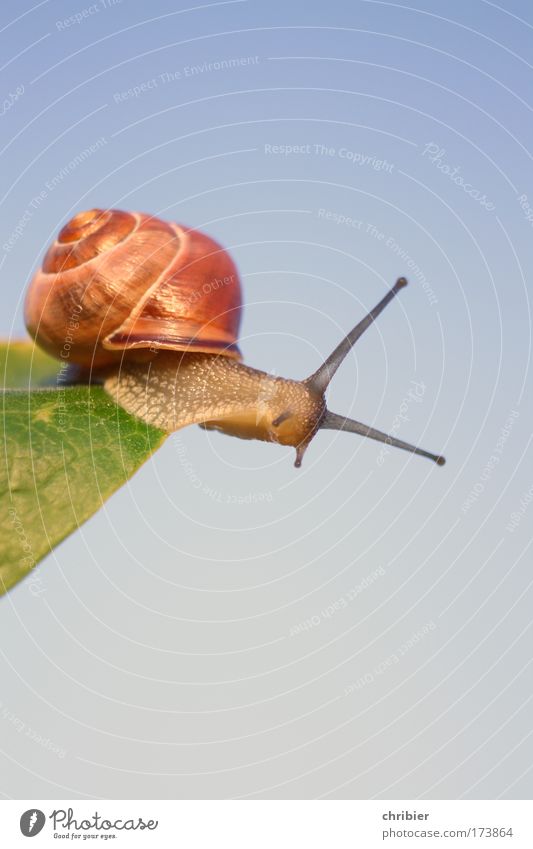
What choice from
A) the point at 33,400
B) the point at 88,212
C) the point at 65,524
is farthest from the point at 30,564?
the point at 88,212

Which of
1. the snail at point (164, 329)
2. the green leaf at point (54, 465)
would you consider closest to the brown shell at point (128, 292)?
the snail at point (164, 329)

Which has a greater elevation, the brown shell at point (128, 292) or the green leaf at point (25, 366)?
the brown shell at point (128, 292)

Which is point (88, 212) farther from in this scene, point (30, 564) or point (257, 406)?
point (30, 564)

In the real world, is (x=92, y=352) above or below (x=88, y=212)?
below

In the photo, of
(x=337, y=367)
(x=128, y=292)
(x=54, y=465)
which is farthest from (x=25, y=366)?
(x=337, y=367)

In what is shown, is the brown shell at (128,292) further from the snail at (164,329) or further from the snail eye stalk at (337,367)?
the snail eye stalk at (337,367)

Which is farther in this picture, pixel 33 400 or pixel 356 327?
pixel 356 327
